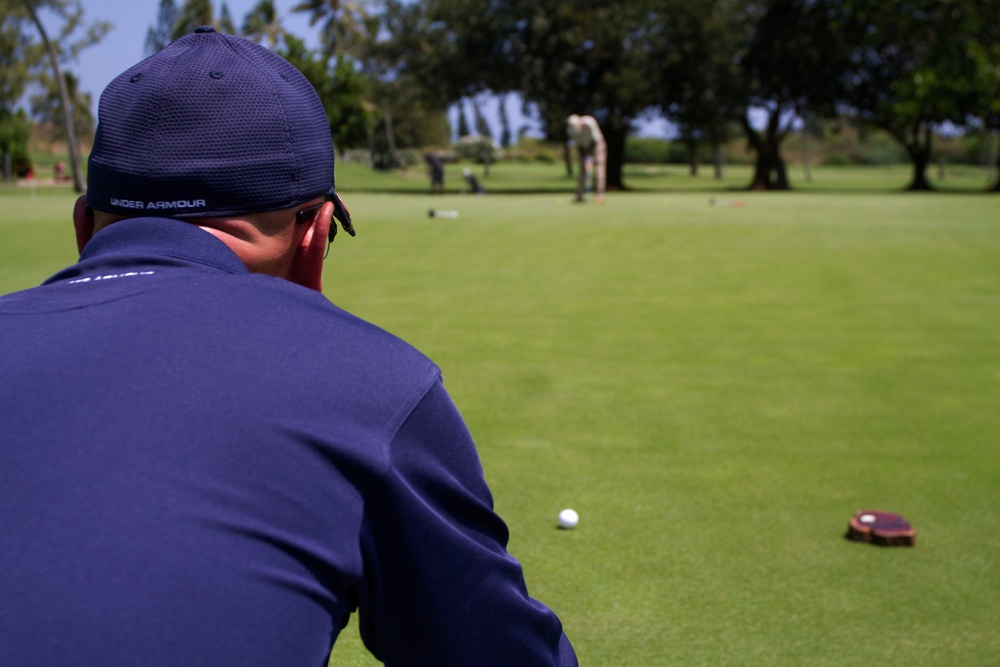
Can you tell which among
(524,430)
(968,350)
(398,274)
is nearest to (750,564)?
(524,430)

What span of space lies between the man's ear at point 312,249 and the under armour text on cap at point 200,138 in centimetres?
11

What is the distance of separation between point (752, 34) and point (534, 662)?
1996 inches

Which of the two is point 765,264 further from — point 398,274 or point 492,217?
point 492,217

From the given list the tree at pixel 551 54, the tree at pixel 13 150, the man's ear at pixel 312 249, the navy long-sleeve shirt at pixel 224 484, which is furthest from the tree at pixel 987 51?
Result: the tree at pixel 13 150

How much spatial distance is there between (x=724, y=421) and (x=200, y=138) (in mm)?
5560

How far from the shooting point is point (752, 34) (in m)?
48.6

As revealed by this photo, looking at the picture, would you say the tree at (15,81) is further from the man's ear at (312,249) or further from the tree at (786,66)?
the man's ear at (312,249)

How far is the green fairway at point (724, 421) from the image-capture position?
389cm

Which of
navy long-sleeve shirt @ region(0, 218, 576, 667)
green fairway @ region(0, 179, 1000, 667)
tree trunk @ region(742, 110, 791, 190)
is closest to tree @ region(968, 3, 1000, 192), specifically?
green fairway @ region(0, 179, 1000, 667)

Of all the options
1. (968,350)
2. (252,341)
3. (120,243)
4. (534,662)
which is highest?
(120,243)

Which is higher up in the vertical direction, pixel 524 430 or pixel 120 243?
pixel 120 243

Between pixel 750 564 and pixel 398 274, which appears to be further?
pixel 398 274

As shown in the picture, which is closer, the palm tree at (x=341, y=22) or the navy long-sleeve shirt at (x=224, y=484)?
the navy long-sleeve shirt at (x=224, y=484)

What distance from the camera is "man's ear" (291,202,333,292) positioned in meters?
1.72
